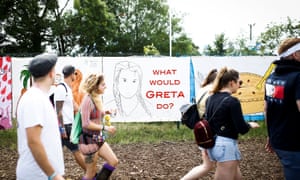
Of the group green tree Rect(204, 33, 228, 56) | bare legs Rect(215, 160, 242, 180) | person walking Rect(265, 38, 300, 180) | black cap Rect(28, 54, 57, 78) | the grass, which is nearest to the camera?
black cap Rect(28, 54, 57, 78)

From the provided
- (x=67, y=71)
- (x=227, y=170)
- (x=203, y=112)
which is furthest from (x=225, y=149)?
(x=67, y=71)

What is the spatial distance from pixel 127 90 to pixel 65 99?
15.9ft

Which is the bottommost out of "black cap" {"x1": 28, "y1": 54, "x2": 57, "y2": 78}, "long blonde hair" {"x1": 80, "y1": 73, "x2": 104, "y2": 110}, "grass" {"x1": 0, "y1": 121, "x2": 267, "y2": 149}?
"grass" {"x1": 0, "y1": 121, "x2": 267, "y2": 149}

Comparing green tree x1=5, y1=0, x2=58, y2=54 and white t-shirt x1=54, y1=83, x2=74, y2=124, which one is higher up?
green tree x1=5, y1=0, x2=58, y2=54

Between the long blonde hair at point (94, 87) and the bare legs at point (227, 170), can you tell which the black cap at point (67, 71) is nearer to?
the long blonde hair at point (94, 87)

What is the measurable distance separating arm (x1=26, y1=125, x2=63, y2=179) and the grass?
6.65 metres

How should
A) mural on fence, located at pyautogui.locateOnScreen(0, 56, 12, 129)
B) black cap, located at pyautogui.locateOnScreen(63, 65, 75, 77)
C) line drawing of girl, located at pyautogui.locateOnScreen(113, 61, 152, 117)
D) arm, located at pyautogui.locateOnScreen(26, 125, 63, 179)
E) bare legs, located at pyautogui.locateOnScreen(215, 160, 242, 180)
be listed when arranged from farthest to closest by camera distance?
line drawing of girl, located at pyautogui.locateOnScreen(113, 61, 152, 117), mural on fence, located at pyautogui.locateOnScreen(0, 56, 12, 129), black cap, located at pyautogui.locateOnScreen(63, 65, 75, 77), bare legs, located at pyautogui.locateOnScreen(215, 160, 242, 180), arm, located at pyautogui.locateOnScreen(26, 125, 63, 179)

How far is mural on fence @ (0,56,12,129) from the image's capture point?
9.77 metres

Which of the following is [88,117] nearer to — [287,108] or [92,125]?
[92,125]

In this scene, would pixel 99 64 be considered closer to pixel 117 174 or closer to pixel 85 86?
pixel 117 174

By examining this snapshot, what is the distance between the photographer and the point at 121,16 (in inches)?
1864

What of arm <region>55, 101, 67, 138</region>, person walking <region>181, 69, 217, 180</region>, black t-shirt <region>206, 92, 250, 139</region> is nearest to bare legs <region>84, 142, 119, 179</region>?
arm <region>55, 101, 67, 138</region>

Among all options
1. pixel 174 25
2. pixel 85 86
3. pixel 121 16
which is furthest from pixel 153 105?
pixel 174 25

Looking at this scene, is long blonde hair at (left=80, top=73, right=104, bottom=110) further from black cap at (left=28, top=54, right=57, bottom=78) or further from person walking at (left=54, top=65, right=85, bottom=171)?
black cap at (left=28, top=54, right=57, bottom=78)
